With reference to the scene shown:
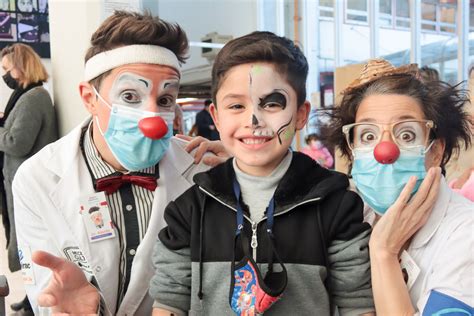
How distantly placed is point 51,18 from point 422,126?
2.99m

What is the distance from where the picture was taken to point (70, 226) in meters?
1.77

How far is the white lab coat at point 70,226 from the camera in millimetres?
1743

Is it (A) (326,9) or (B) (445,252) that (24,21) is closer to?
(A) (326,9)

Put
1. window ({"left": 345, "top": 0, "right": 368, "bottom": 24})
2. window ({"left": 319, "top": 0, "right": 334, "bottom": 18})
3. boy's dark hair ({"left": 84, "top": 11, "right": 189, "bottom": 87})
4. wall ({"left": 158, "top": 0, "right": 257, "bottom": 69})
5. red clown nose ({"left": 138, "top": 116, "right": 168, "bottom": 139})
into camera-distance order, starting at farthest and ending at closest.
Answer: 1. wall ({"left": 158, "top": 0, "right": 257, "bottom": 69})
2. window ({"left": 319, "top": 0, "right": 334, "bottom": 18})
3. window ({"left": 345, "top": 0, "right": 368, "bottom": 24})
4. boy's dark hair ({"left": 84, "top": 11, "right": 189, "bottom": 87})
5. red clown nose ({"left": 138, "top": 116, "right": 168, "bottom": 139})

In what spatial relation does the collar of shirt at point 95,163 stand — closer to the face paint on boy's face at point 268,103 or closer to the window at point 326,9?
the face paint on boy's face at point 268,103

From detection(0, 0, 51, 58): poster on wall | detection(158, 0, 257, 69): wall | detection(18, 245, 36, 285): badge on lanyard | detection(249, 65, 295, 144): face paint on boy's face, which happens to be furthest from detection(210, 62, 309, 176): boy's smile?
detection(158, 0, 257, 69): wall

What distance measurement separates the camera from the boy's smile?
1434 mm

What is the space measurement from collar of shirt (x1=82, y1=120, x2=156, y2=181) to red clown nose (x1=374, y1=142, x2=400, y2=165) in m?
0.85

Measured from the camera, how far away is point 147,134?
170 cm

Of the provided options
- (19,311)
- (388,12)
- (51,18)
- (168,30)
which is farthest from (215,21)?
(168,30)

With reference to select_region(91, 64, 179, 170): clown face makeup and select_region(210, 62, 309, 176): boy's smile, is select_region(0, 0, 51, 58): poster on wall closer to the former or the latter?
select_region(91, 64, 179, 170): clown face makeup

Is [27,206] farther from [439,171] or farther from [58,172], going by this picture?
[439,171]

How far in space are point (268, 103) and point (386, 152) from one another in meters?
0.37

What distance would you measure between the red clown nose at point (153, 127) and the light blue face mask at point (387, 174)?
65 centimetres
